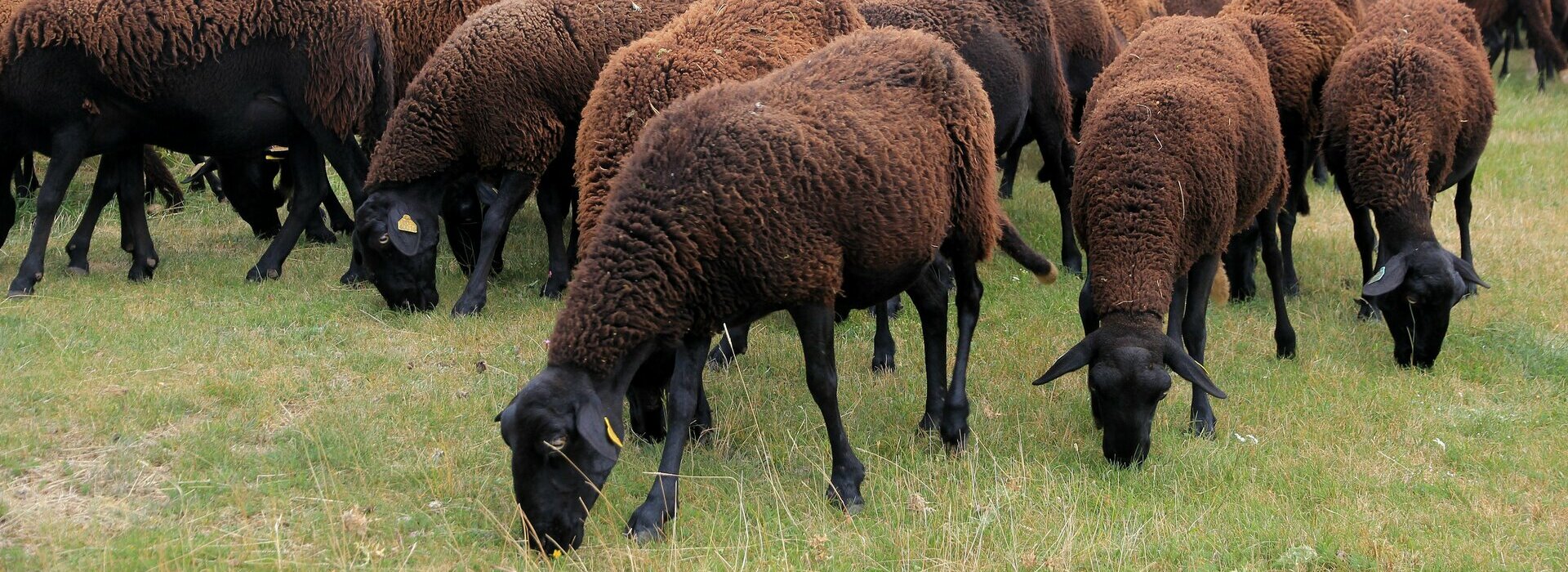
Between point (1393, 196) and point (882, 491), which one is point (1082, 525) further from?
point (1393, 196)

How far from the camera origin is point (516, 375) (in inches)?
267

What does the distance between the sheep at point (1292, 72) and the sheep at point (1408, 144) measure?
231mm

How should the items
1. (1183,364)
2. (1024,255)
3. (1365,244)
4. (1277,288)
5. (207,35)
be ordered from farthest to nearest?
(1365,244)
(207,35)
(1277,288)
(1024,255)
(1183,364)

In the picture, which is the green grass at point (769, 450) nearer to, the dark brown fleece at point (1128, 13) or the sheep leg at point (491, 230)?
the sheep leg at point (491, 230)

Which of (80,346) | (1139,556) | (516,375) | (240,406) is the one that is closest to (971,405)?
(1139,556)

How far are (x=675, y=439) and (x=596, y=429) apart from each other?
22.1 inches

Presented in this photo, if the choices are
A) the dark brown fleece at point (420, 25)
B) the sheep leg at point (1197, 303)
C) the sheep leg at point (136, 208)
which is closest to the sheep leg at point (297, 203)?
the sheep leg at point (136, 208)

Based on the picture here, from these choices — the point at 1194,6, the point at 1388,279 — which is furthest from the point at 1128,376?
the point at 1194,6

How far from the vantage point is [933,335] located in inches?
247

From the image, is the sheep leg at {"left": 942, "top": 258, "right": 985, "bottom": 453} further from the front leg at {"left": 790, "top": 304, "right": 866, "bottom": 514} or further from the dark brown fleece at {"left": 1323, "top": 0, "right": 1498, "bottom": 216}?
the dark brown fleece at {"left": 1323, "top": 0, "right": 1498, "bottom": 216}

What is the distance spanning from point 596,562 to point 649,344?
2.64 ft

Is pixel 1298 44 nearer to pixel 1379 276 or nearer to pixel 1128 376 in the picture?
pixel 1379 276

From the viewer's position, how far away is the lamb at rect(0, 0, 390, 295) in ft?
26.0

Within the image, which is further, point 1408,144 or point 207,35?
point 207,35
